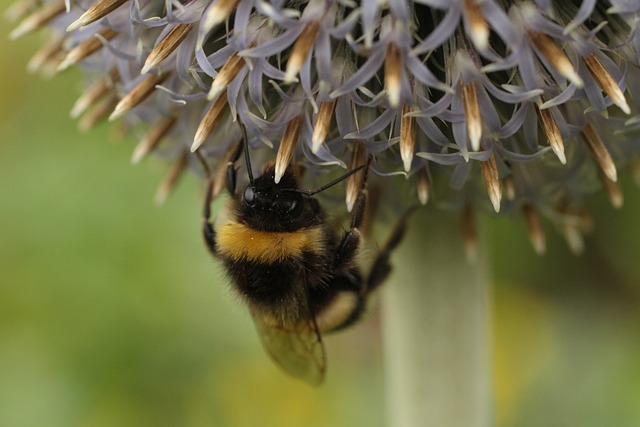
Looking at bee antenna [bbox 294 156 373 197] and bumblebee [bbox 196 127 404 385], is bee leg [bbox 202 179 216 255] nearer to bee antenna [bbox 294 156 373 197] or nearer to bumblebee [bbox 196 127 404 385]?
bumblebee [bbox 196 127 404 385]

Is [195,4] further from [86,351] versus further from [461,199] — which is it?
[86,351]

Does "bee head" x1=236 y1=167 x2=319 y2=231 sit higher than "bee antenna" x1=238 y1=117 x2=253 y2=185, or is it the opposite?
"bee antenna" x1=238 y1=117 x2=253 y2=185

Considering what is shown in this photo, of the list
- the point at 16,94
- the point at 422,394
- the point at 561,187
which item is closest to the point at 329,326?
the point at 422,394

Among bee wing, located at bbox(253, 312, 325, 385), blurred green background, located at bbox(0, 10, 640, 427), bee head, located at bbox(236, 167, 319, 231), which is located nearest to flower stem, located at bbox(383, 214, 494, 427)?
bee wing, located at bbox(253, 312, 325, 385)

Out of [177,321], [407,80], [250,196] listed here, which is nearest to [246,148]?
[250,196]

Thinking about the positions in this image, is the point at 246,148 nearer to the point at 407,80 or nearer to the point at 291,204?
the point at 291,204

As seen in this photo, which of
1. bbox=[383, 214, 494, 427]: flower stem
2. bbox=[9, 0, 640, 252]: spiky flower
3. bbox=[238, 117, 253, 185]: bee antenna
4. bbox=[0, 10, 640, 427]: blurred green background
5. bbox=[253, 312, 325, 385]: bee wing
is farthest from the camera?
bbox=[0, 10, 640, 427]: blurred green background
